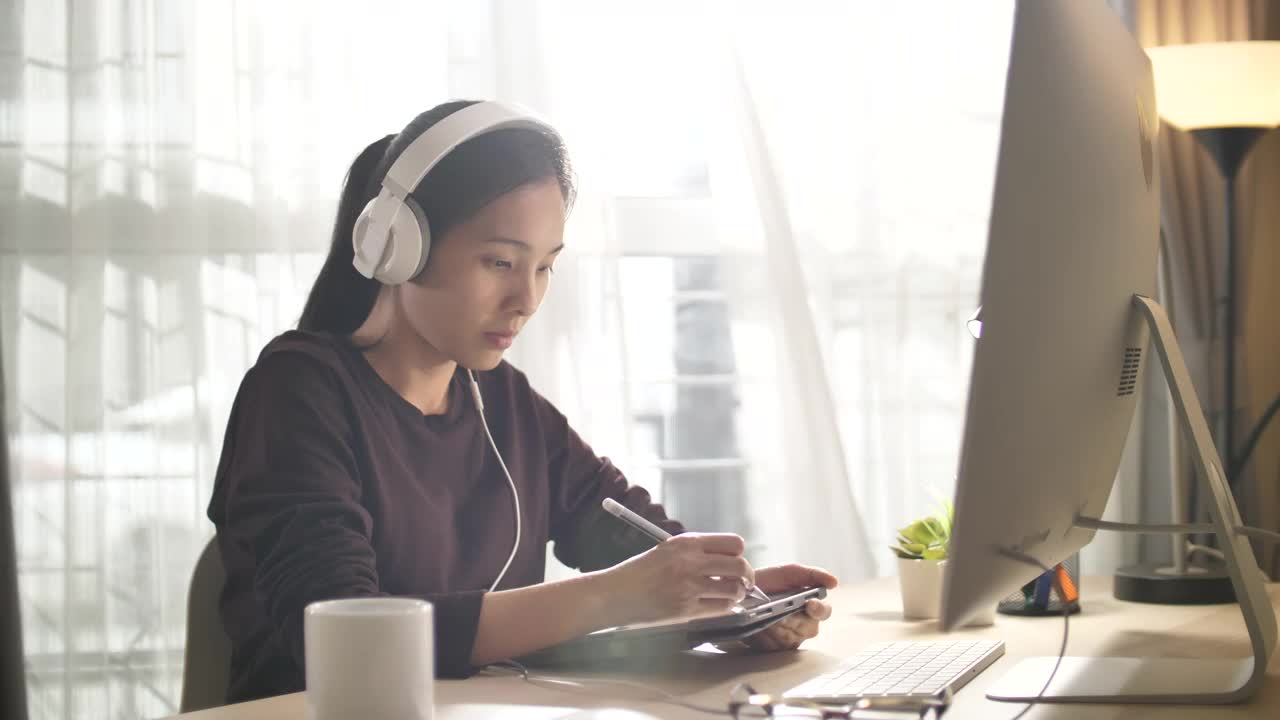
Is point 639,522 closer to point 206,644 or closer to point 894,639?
point 894,639

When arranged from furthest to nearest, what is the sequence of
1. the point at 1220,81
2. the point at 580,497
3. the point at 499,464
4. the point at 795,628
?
the point at 1220,81
the point at 580,497
the point at 499,464
the point at 795,628

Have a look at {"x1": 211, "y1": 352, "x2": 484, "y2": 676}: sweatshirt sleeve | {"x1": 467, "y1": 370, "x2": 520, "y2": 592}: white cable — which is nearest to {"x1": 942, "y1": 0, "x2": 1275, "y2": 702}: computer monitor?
{"x1": 211, "y1": 352, "x2": 484, "y2": 676}: sweatshirt sleeve

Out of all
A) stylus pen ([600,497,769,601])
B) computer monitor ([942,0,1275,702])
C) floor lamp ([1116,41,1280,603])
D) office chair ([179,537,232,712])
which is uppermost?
floor lamp ([1116,41,1280,603])

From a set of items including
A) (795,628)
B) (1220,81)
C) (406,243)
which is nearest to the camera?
(795,628)

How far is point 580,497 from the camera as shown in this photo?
5.17 feet

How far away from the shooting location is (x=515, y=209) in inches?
51.1

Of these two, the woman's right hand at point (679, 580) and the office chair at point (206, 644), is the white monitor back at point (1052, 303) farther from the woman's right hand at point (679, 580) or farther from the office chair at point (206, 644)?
the office chair at point (206, 644)

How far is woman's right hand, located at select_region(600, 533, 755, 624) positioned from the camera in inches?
40.8

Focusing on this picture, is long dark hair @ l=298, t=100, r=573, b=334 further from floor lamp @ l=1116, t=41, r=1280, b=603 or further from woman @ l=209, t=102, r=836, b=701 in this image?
floor lamp @ l=1116, t=41, r=1280, b=603

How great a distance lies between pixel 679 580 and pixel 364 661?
336 millimetres

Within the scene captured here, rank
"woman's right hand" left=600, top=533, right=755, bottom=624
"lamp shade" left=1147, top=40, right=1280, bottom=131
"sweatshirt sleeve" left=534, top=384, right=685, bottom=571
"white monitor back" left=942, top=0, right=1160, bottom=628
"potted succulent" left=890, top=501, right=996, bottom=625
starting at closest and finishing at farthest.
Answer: "white monitor back" left=942, top=0, right=1160, bottom=628 → "woman's right hand" left=600, top=533, right=755, bottom=624 → "potted succulent" left=890, top=501, right=996, bottom=625 → "sweatshirt sleeve" left=534, top=384, right=685, bottom=571 → "lamp shade" left=1147, top=40, right=1280, bottom=131

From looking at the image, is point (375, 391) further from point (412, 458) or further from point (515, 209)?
point (515, 209)

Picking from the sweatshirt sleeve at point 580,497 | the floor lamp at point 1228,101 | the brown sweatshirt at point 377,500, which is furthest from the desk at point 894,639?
the floor lamp at point 1228,101

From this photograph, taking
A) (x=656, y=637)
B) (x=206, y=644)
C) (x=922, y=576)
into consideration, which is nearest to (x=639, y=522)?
(x=656, y=637)
